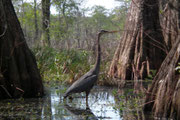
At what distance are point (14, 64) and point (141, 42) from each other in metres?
4.94

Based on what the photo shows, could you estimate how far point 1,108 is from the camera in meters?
6.14

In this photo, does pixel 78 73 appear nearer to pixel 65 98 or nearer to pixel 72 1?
pixel 65 98

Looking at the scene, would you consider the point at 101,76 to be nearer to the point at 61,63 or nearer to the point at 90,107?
the point at 61,63

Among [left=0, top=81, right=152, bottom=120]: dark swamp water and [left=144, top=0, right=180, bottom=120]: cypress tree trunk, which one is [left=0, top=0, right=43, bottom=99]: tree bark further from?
[left=144, top=0, right=180, bottom=120]: cypress tree trunk

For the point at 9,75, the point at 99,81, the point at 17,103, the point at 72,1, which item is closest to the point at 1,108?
the point at 17,103

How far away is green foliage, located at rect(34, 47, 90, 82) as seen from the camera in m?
10.5

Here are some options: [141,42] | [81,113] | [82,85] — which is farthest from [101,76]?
[81,113]

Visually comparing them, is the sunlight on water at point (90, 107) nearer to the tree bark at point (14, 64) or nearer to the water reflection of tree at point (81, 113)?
the water reflection of tree at point (81, 113)

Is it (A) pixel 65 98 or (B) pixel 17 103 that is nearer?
(B) pixel 17 103

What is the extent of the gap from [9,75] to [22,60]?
20.1 inches

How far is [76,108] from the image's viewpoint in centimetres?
625

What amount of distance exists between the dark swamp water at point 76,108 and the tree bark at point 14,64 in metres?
0.36

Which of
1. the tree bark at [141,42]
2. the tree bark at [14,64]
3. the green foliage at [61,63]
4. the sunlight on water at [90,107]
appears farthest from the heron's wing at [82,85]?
the tree bark at [141,42]

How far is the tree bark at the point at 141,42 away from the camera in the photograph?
10266 millimetres
